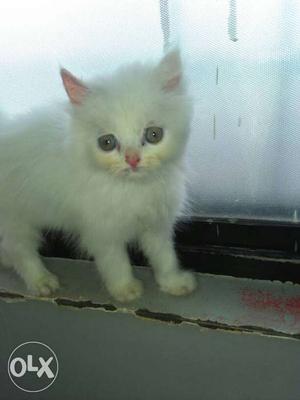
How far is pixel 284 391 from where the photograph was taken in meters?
0.93

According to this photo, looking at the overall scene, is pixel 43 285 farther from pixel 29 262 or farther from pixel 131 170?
pixel 131 170

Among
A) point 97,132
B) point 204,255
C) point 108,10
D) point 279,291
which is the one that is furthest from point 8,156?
point 279,291

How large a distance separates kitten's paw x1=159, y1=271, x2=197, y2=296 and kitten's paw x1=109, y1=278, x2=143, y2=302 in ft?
0.22

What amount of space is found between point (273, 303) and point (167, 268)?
25 centimetres

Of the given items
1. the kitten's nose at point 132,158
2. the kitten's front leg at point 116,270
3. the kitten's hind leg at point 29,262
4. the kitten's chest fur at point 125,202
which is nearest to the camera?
the kitten's nose at point 132,158

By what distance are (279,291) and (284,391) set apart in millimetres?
222

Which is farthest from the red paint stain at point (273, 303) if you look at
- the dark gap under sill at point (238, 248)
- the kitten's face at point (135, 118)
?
the kitten's face at point (135, 118)

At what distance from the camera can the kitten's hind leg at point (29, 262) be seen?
1074 mm

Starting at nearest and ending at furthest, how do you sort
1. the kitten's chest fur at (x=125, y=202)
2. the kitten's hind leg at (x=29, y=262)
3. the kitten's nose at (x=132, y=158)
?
the kitten's nose at (x=132, y=158)
the kitten's chest fur at (x=125, y=202)
the kitten's hind leg at (x=29, y=262)

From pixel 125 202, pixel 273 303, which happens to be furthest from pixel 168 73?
pixel 273 303

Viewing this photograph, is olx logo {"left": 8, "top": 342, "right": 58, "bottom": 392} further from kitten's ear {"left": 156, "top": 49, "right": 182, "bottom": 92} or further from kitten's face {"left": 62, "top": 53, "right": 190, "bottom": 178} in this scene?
kitten's ear {"left": 156, "top": 49, "right": 182, "bottom": 92}

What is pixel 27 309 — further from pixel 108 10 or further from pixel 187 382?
pixel 108 10

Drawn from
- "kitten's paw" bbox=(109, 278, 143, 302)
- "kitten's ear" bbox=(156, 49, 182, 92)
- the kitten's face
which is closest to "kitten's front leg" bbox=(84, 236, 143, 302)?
"kitten's paw" bbox=(109, 278, 143, 302)

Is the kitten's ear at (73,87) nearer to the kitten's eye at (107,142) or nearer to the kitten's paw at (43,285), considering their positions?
the kitten's eye at (107,142)
